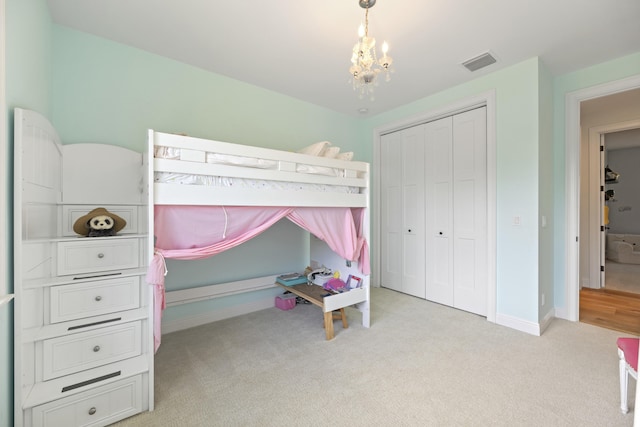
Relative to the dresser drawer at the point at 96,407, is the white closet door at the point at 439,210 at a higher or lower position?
higher

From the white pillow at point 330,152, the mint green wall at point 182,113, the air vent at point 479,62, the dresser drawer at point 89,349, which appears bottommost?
the dresser drawer at point 89,349

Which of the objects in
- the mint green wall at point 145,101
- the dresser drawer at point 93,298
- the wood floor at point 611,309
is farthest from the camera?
the wood floor at point 611,309

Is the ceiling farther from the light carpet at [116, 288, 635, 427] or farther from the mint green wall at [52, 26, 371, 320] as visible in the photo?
the light carpet at [116, 288, 635, 427]

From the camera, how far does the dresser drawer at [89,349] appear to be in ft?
4.48

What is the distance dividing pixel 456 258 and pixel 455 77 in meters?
1.93

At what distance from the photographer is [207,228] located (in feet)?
5.95

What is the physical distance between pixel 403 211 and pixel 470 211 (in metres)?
0.85

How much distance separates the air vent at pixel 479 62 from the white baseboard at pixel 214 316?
10.3ft

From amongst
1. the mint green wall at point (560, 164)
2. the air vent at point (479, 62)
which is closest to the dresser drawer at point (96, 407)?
the air vent at point (479, 62)

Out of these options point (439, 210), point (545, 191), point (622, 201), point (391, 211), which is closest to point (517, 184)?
point (545, 191)

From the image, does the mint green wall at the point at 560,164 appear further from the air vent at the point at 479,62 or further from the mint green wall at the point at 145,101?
the mint green wall at the point at 145,101

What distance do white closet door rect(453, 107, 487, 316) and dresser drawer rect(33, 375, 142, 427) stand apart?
300 centimetres

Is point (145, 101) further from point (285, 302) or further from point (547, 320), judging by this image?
point (547, 320)

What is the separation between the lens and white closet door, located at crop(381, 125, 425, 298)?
11.3 ft
